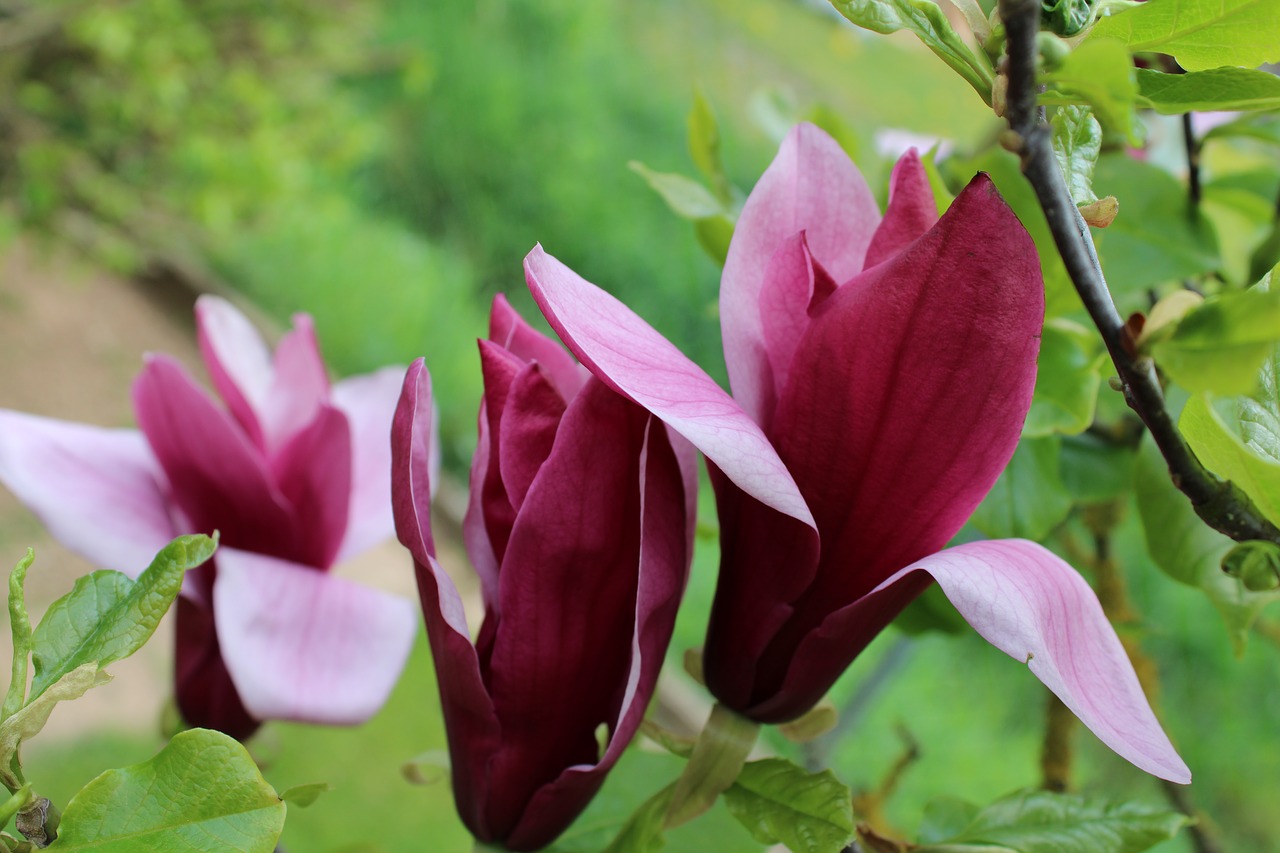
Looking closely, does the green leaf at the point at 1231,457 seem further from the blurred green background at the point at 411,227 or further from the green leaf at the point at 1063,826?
the blurred green background at the point at 411,227

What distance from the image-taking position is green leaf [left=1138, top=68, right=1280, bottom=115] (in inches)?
7.7

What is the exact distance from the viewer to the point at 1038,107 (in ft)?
0.57

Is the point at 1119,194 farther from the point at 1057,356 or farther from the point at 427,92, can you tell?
the point at 427,92

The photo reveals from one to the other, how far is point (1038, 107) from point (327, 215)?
232 centimetres

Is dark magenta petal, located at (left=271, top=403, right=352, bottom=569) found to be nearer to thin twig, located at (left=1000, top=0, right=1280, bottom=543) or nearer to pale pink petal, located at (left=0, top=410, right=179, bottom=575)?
pale pink petal, located at (left=0, top=410, right=179, bottom=575)

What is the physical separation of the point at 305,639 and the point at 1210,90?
22 cm

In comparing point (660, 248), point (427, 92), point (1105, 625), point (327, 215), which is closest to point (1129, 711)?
point (1105, 625)

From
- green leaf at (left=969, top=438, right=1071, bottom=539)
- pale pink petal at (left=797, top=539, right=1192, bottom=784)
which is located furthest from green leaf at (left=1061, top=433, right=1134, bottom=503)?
pale pink petal at (left=797, top=539, right=1192, bottom=784)

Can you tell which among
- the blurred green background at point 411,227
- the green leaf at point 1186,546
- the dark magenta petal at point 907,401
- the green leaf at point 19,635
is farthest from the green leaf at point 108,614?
the blurred green background at point 411,227

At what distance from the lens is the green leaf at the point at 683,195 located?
12.3 inches

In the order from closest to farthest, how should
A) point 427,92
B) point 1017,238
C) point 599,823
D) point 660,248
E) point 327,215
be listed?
point 1017,238 → point 599,823 → point 327,215 → point 660,248 → point 427,92

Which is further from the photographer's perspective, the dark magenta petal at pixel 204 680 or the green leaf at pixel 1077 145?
the dark magenta petal at pixel 204 680

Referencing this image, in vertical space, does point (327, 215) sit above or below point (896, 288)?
below

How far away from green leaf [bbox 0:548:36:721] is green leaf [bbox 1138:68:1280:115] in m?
0.21
